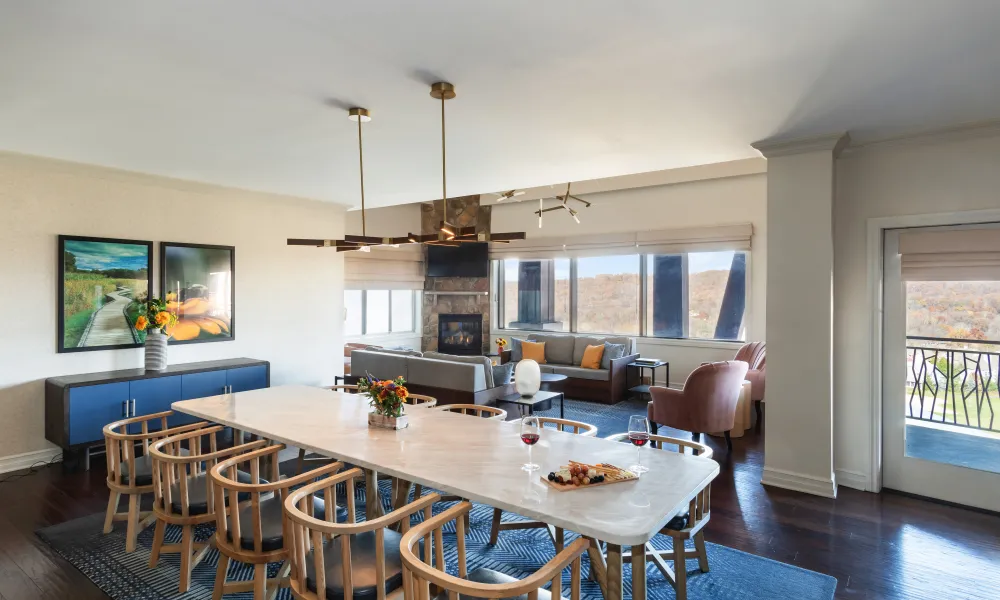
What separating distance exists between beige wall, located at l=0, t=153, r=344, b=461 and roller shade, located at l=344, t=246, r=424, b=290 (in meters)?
1.75

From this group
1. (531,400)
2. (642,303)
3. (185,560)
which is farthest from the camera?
(642,303)

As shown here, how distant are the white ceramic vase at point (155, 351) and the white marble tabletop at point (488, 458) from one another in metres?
1.61

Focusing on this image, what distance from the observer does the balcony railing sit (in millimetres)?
3561

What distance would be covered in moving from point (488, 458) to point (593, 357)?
204 inches

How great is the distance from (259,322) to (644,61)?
15.5 feet

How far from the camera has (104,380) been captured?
4.28 meters

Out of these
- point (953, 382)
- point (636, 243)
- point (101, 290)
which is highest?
point (636, 243)

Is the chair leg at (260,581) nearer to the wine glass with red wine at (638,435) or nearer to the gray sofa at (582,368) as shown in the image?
the wine glass with red wine at (638,435)

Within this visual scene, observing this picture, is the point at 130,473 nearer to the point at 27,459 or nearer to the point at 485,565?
the point at 485,565

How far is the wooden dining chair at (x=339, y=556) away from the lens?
1.69m

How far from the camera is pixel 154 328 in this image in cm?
474

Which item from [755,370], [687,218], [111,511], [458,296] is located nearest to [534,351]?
[458,296]

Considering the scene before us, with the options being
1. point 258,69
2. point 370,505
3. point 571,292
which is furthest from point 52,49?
point 571,292

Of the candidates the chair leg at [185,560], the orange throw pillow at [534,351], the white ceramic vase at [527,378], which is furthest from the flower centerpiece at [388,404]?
the orange throw pillow at [534,351]
